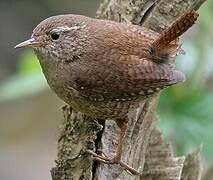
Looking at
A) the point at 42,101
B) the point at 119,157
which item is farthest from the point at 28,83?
the point at 42,101

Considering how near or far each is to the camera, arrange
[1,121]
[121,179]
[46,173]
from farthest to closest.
Result: 1. [1,121]
2. [46,173]
3. [121,179]

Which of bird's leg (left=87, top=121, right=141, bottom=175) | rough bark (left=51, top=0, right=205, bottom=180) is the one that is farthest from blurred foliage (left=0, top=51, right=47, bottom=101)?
bird's leg (left=87, top=121, right=141, bottom=175)

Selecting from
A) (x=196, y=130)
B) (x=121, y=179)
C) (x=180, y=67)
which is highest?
(x=180, y=67)

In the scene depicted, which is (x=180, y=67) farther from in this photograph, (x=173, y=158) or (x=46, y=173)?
(x=46, y=173)

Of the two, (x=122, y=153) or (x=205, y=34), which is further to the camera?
(x=205, y=34)

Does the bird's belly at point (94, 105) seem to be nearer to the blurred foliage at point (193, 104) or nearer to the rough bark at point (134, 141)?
the rough bark at point (134, 141)

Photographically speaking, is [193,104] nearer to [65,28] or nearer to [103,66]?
[103,66]

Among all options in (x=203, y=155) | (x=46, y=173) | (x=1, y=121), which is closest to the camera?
(x=203, y=155)

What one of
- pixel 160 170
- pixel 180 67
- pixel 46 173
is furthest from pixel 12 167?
pixel 160 170
